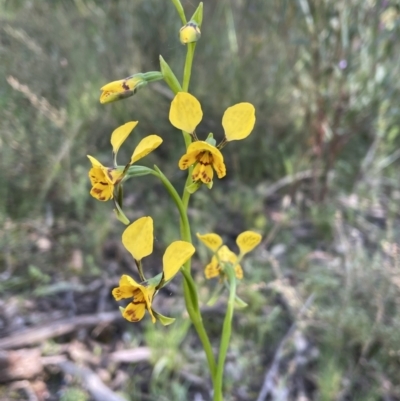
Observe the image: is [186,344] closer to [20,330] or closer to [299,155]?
[20,330]

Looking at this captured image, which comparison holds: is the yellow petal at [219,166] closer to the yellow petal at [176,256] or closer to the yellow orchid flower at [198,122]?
the yellow orchid flower at [198,122]

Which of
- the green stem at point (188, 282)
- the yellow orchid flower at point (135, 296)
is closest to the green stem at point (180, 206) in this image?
the green stem at point (188, 282)

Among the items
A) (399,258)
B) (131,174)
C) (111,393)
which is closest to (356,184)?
(399,258)

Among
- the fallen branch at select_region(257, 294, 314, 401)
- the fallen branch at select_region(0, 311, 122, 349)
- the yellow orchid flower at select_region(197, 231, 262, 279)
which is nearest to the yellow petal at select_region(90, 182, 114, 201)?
the yellow orchid flower at select_region(197, 231, 262, 279)

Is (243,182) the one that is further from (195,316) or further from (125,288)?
(125,288)

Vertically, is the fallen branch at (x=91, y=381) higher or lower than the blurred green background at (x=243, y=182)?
lower

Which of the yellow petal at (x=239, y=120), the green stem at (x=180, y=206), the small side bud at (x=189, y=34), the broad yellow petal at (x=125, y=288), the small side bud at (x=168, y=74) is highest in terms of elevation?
the small side bud at (x=189, y=34)
